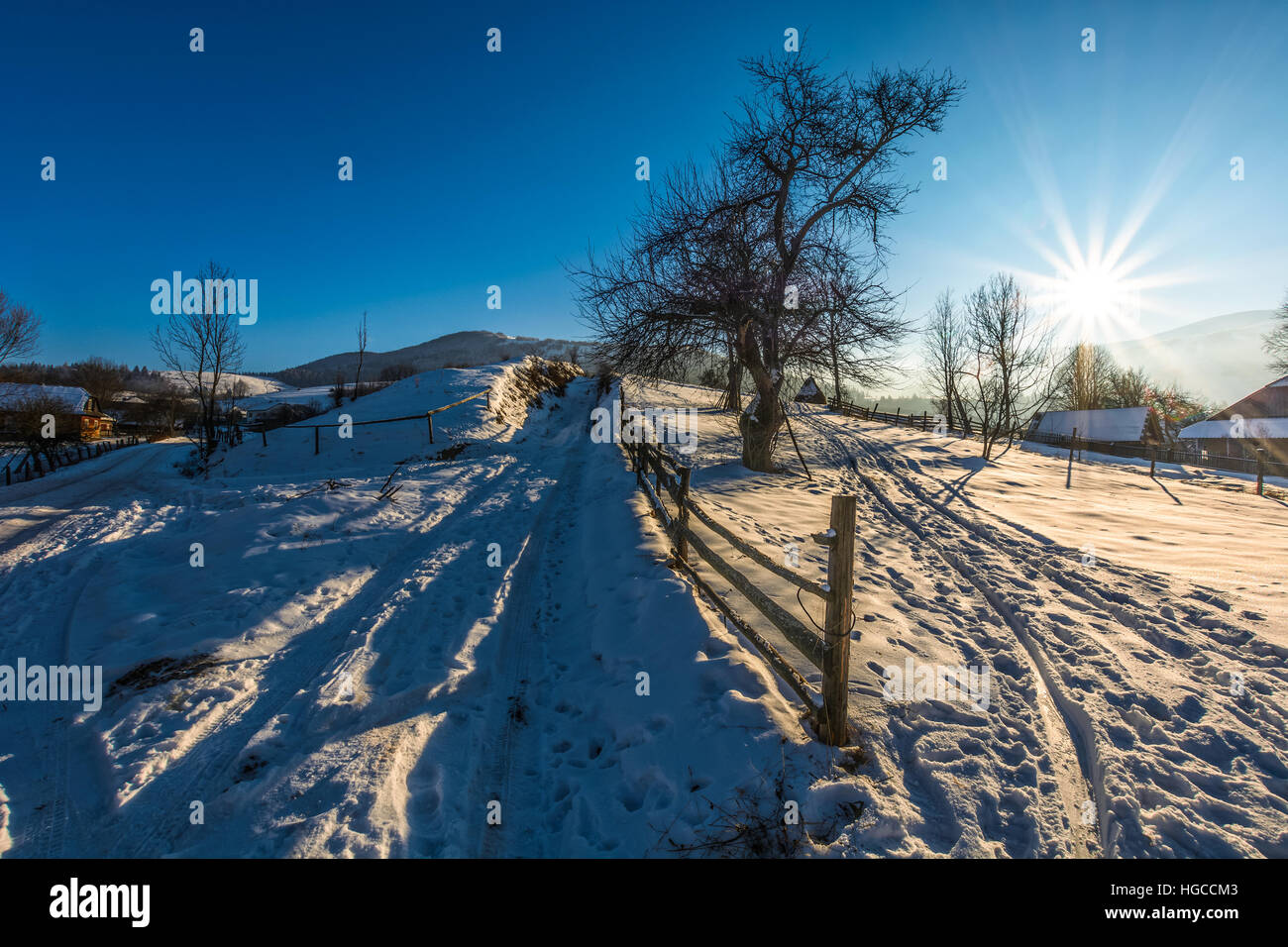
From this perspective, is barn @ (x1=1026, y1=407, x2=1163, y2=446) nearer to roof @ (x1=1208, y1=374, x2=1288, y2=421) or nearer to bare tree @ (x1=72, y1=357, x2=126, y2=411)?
roof @ (x1=1208, y1=374, x2=1288, y2=421)

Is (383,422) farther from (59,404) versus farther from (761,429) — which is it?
(59,404)

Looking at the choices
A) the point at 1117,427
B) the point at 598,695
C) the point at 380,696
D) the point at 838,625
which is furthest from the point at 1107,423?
the point at 380,696

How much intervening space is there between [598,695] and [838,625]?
2.22 metres

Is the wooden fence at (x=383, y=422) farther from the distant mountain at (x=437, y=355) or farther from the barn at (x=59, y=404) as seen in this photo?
the distant mountain at (x=437, y=355)

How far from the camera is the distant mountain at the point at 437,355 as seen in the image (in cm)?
11425

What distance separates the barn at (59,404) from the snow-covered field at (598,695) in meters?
31.1

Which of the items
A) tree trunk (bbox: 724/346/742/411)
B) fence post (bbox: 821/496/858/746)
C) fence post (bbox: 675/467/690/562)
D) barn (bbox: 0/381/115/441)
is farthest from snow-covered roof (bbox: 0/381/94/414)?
fence post (bbox: 821/496/858/746)

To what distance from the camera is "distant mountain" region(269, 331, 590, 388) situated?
11425 centimetres

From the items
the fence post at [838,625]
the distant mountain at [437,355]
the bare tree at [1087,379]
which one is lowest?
the fence post at [838,625]

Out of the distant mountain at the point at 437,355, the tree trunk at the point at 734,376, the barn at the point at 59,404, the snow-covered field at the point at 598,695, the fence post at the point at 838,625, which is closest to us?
the snow-covered field at the point at 598,695

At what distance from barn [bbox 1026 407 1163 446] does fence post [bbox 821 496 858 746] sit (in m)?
44.6

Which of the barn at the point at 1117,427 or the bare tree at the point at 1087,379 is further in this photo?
the bare tree at the point at 1087,379

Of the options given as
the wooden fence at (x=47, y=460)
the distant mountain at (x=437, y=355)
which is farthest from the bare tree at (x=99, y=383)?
the distant mountain at (x=437, y=355)
